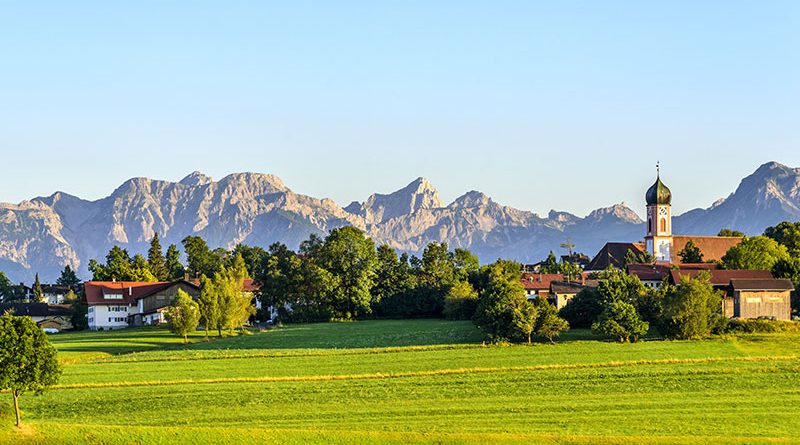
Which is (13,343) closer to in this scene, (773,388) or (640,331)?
(773,388)

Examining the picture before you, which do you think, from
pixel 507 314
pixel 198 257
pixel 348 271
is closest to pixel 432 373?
pixel 507 314

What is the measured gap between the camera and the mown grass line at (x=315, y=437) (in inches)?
1737

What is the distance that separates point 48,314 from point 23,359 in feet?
357

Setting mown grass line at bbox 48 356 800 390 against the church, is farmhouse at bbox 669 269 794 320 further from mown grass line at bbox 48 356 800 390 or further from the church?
the church

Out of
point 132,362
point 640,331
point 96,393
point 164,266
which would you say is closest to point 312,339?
point 132,362

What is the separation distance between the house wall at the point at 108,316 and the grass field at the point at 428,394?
44.9 m

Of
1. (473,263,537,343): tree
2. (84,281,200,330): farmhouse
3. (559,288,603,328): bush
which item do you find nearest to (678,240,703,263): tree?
(559,288,603,328): bush

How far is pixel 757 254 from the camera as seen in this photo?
120m

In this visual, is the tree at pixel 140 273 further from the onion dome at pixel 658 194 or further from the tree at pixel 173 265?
the onion dome at pixel 658 194

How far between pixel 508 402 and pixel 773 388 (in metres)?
16.3

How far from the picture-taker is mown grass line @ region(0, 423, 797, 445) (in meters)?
44.1

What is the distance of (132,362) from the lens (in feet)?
259

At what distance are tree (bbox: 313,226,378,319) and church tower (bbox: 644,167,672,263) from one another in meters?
57.9

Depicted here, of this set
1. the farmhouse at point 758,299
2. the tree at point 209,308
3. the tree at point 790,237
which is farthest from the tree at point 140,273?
the tree at point 790,237
